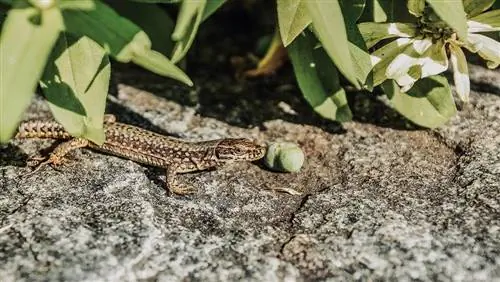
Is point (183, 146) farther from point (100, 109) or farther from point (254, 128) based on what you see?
point (100, 109)

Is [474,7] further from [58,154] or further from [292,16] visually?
[58,154]

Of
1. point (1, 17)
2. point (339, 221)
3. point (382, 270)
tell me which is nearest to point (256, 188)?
point (339, 221)

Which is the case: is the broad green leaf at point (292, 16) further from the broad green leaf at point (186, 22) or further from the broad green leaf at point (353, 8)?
the broad green leaf at point (186, 22)

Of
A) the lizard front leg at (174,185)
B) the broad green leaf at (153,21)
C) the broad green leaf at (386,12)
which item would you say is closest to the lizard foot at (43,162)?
the lizard front leg at (174,185)

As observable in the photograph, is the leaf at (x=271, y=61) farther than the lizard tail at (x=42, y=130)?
Yes

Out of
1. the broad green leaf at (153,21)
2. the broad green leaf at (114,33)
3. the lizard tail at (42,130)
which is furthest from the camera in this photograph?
the broad green leaf at (153,21)

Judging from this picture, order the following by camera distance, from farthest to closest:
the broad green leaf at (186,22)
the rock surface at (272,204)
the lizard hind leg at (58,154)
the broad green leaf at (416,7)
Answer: the lizard hind leg at (58,154), the broad green leaf at (416,7), the rock surface at (272,204), the broad green leaf at (186,22)

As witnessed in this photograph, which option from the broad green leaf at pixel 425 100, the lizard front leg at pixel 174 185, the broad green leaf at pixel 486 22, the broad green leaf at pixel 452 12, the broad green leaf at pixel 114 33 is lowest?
the lizard front leg at pixel 174 185

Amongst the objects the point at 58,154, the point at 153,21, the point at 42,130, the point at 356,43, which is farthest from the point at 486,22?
the point at 42,130
